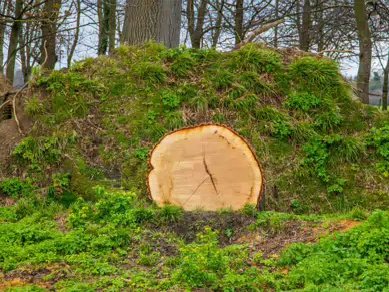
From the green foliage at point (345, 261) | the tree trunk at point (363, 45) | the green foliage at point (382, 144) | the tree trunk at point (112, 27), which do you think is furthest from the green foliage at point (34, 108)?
the tree trunk at point (112, 27)

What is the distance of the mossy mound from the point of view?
20.4ft

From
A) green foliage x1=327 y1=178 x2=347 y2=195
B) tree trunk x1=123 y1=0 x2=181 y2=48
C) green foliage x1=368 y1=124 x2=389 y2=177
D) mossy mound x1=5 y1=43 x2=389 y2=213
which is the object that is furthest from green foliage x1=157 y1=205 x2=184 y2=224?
tree trunk x1=123 y1=0 x2=181 y2=48

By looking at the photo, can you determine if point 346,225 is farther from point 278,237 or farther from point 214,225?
point 214,225

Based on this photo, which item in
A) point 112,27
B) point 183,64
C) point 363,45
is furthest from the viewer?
point 112,27

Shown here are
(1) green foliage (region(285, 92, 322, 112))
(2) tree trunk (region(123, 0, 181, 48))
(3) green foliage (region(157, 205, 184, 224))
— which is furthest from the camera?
(2) tree trunk (region(123, 0, 181, 48))

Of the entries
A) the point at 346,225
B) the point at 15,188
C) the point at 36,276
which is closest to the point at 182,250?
the point at 36,276

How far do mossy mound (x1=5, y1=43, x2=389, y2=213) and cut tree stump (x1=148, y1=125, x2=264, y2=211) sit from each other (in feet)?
1.52

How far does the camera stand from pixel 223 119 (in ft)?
21.9

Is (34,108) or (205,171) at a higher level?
(34,108)

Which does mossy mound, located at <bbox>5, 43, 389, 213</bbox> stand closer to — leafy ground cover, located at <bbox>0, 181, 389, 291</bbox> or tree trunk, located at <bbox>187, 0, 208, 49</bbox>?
leafy ground cover, located at <bbox>0, 181, 389, 291</bbox>

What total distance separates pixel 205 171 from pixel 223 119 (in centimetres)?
119

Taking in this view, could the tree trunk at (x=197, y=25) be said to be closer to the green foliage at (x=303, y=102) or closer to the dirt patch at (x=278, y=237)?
the green foliage at (x=303, y=102)

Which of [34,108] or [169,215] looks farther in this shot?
[34,108]

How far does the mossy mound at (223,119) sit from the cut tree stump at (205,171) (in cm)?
46
